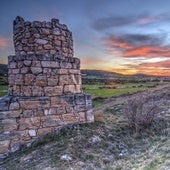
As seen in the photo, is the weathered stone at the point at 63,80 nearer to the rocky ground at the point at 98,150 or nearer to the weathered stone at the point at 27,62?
the weathered stone at the point at 27,62

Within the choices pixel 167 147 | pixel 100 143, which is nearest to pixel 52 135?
pixel 100 143

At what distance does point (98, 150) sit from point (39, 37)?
4276mm

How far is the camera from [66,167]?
5531 millimetres

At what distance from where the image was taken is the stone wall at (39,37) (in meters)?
7.68

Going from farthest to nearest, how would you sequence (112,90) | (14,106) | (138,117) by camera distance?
(112,90) < (138,117) < (14,106)

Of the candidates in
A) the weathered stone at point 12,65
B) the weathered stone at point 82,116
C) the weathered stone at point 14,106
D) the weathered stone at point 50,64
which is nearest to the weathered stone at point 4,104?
the weathered stone at point 14,106

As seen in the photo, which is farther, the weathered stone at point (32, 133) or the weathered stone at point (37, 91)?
the weathered stone at point (37, 91)

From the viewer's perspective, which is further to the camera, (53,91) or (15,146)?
(53,91)

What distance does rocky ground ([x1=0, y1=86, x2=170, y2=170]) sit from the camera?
558 centimetres

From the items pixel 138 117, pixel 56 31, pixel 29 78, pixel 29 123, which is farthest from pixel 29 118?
pixel 138 117

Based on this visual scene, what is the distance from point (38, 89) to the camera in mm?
7469

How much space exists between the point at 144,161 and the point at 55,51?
4729 millimetres

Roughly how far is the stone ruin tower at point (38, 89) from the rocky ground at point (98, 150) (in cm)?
42

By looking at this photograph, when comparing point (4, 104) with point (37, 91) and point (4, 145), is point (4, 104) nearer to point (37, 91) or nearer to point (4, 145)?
point (37, 91)
